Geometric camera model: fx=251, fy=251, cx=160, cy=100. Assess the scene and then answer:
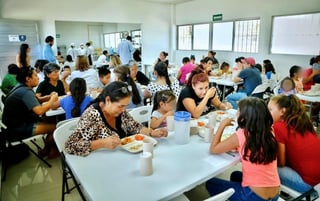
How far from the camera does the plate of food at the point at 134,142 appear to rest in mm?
1585

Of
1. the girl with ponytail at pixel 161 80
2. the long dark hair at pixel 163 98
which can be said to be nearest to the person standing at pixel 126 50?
the girl with ponytail at pixel 161 80

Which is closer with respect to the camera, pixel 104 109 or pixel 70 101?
pixel 104 109

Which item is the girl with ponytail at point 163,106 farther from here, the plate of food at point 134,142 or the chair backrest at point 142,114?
the plate of food at point 134,142

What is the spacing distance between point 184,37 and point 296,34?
3823 millimetres

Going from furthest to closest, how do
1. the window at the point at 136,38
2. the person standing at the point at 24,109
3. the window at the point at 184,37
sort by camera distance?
the window at the point at 136,38, the window at the point at 184,37, the person standing at the point at 24,109

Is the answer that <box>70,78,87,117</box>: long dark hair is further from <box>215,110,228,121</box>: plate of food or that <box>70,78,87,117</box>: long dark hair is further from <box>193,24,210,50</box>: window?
<box>193,24,210,50</box>: window

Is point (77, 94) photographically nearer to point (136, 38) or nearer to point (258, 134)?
point (258, 134)

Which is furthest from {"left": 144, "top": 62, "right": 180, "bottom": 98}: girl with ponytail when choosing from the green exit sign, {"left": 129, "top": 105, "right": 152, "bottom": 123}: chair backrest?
the green exit sign

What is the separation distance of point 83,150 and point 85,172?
22 centimetres

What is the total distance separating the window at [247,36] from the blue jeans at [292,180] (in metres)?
5.67

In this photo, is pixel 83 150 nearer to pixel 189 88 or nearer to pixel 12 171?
pixel 189 88

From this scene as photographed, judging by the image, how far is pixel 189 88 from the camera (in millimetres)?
2439

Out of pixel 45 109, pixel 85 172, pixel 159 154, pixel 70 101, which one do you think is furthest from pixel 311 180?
pixel 45 109

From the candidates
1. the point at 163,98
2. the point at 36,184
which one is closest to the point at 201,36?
the point at 163,98
